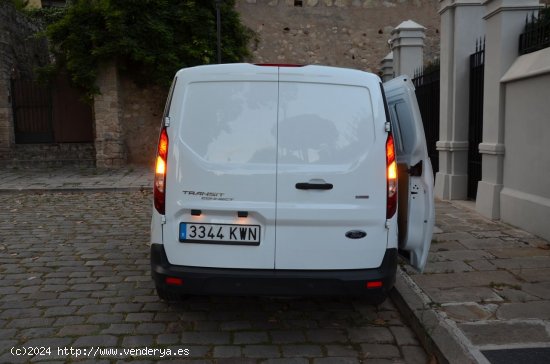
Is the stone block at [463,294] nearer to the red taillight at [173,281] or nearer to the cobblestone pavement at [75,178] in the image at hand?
the red taillight at [173,281]

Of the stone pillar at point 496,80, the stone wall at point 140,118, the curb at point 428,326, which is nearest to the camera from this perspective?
the curb at point 428,326

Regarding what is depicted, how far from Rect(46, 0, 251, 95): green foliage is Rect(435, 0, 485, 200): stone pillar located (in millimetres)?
7409

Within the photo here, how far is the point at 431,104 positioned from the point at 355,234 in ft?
25.0

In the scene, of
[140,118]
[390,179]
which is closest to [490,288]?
[390,179]

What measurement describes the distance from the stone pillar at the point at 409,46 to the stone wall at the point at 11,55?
37.3ft

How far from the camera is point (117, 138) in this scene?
1472cm

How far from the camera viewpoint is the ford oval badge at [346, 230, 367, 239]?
3.53 metres

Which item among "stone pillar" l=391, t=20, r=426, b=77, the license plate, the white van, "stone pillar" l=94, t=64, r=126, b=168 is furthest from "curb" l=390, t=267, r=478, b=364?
"stone pillar" l=94, t=64, r=126, b=168

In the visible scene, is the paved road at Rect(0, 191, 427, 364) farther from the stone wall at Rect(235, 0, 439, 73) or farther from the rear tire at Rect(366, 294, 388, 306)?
the stone wall at Rect(235, 0, 439, 73)

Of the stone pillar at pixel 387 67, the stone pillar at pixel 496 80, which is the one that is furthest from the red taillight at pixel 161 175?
the stone pillar at pixel 387 67

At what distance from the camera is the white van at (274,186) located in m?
3.49

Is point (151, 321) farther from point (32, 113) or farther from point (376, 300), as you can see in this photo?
point (32, 113)

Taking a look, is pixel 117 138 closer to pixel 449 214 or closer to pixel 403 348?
pixel 449 214

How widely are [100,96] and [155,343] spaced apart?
12182 millimetres
